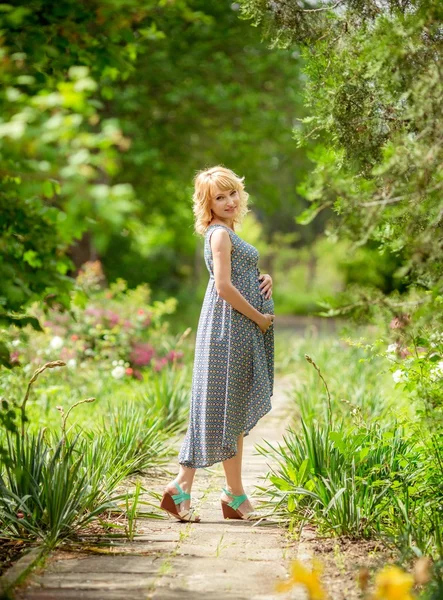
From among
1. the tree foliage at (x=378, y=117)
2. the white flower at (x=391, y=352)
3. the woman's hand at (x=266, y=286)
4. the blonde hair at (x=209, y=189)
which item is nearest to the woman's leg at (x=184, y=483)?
the woman's hand at (x=266, y=286)

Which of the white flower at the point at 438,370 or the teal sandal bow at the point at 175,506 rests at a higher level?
the white flower at the point at 438,370

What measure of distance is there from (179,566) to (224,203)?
6.47 ft

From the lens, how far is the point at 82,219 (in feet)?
8.30

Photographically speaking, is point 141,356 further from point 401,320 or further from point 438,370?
point 401,320

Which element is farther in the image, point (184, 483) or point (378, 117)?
point (184, 483)

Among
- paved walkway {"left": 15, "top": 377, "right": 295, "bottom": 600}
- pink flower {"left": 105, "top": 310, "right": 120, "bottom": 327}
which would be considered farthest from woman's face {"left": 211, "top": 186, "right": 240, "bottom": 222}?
pink flower {"left": 105, "top": 310, "right": 120, "bottom": 327}

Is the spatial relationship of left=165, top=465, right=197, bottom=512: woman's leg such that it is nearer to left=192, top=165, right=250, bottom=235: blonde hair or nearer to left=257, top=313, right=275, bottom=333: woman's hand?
left=257, top=313, right=275, bottom=333: woman's hand

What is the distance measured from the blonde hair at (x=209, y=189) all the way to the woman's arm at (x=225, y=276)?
0.73 feet

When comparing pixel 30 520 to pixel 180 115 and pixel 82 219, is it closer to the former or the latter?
pixel 82 219

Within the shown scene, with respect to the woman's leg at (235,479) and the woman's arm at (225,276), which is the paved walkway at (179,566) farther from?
the woman's arm at (225,276)

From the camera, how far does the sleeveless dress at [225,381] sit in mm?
4270

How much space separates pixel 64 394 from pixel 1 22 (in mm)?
4493

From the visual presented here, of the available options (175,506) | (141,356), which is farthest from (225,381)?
(141,356)

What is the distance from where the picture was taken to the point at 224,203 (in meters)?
4.43
